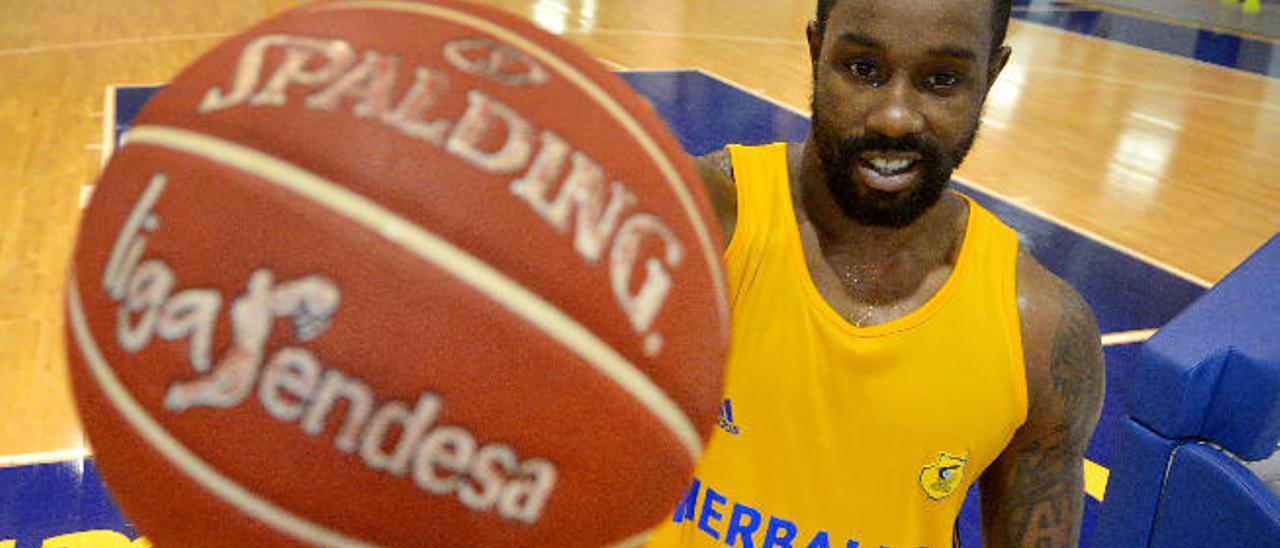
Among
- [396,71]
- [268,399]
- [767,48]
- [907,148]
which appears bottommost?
[767,48]

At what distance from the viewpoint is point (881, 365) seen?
1664mm

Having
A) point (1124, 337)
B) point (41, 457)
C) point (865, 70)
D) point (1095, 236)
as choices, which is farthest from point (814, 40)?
point (1095, 236)

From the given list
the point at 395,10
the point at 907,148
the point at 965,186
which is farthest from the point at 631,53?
the point at 395,10

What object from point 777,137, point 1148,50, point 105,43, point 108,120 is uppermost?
point 108,120

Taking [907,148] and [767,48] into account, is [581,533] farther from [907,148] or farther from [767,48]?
[767,48]

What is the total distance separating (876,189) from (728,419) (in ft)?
1.36

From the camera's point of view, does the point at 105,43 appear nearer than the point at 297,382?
No

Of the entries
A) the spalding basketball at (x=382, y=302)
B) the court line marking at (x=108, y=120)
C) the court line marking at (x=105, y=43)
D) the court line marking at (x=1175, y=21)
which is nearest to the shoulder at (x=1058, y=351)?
the spalding basketball at (x=382, y=302)

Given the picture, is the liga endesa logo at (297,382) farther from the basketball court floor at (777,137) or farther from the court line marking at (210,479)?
the basketball court floor at (777,137)

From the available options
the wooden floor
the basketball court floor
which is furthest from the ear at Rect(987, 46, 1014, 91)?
the wooden floor

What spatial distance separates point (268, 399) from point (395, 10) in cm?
29

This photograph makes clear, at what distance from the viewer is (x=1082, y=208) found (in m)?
6.07

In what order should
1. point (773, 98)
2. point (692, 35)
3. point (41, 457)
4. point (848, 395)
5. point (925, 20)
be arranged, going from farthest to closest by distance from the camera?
point (692, 35)
point (773, 98)
point (41, 457)
point (848, 395)
point (925, 20)

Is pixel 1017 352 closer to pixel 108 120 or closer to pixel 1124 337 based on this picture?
pixel 1124 337
